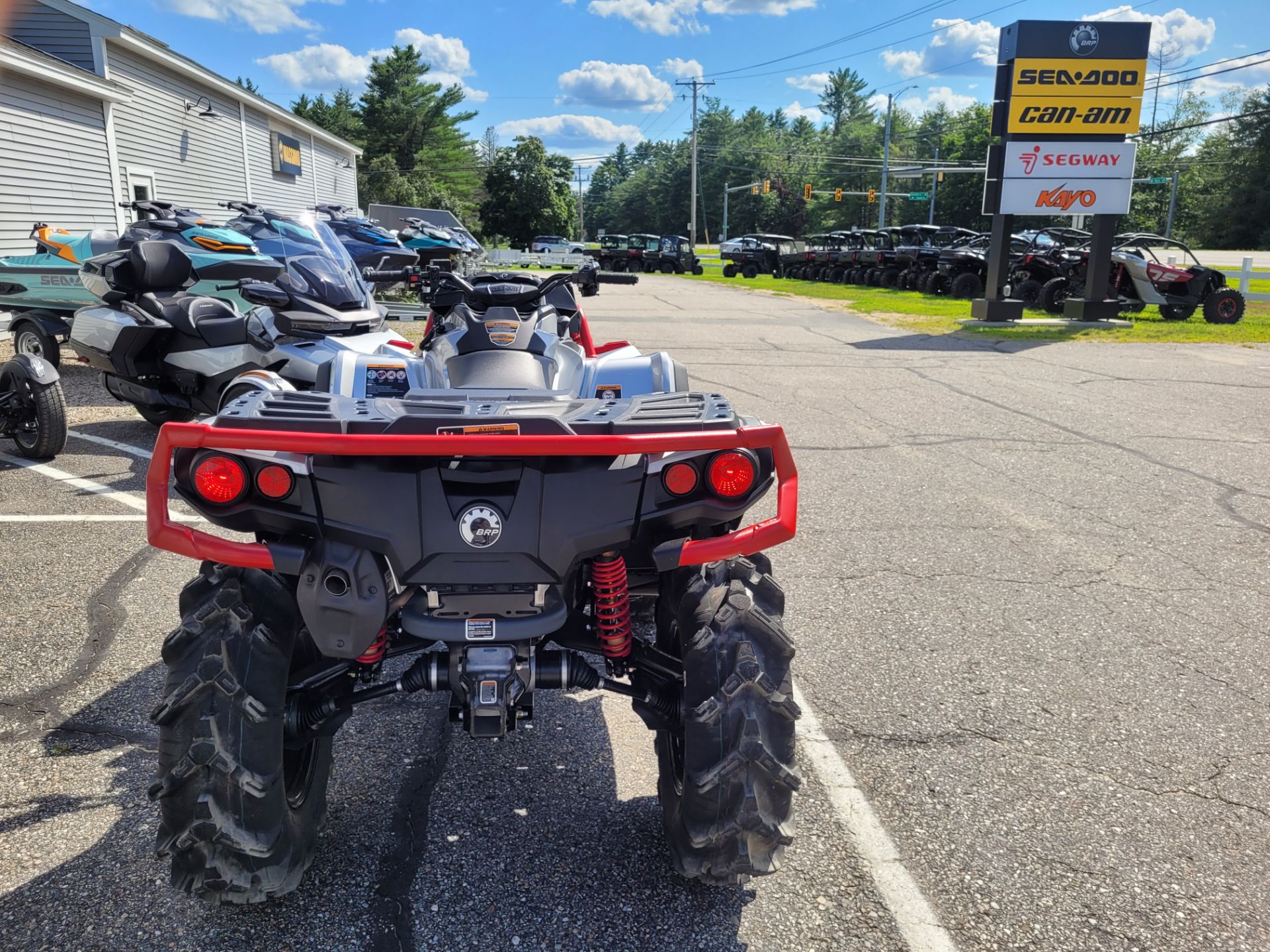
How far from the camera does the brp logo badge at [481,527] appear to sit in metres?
2.31

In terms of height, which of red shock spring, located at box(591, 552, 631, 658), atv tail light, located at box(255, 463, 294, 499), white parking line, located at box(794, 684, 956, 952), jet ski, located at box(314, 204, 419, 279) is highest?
jet ski, located at box(314, 204, 419, 279)

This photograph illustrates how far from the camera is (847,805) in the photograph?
308 cm

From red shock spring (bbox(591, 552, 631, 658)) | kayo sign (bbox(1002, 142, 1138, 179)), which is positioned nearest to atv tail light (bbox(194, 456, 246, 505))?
red shock spring (bbox(591, 552, 631, 658))

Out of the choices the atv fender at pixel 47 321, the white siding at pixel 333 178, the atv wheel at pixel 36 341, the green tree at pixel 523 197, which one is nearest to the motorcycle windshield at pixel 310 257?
the atv fender at pixel 47 321

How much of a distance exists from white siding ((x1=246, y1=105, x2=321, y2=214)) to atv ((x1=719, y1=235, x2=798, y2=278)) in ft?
62.4

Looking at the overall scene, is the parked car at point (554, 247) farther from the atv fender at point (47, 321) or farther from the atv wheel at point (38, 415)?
the atv wheel at point (38, 415)

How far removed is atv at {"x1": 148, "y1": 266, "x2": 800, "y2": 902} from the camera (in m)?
A: 2.24

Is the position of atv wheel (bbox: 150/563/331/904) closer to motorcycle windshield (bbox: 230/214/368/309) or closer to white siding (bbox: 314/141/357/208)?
motorcycle windshield (bbox: 230/214/368/309)

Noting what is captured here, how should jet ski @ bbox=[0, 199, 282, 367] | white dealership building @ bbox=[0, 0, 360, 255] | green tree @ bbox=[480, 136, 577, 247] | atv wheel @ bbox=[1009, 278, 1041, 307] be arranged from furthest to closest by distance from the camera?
green tree @ bbox=[480, 136, 577, 247] < atv wheel @ bbox=[1009, 278, 1041, 307] < white dealership building @ bbox=[0, 0, 360, 255] < jet ski @ bbox=[0, 199, 282, 367]

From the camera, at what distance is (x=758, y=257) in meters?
44.3

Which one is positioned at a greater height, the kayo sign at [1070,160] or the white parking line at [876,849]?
the kayo sign at [1070,160]

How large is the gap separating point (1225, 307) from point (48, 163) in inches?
881

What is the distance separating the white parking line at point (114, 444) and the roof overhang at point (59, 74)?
9.56 meters

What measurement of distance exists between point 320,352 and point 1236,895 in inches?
216
